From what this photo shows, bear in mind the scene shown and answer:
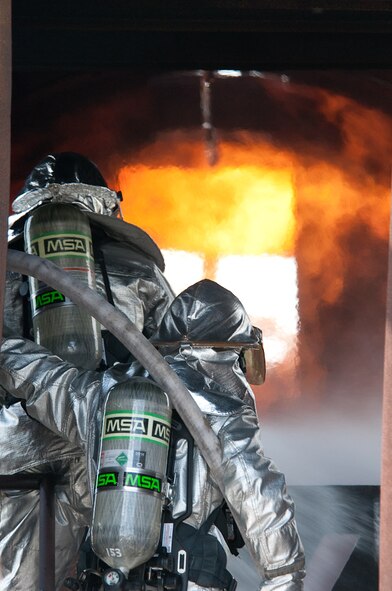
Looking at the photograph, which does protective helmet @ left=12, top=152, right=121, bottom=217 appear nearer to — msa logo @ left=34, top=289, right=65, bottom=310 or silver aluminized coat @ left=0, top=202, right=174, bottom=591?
silver aluminized coat @ left=0, top=202, right=174, bottom=591

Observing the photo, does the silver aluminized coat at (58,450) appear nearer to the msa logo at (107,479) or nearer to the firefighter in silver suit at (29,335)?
the firefighter in silver suit at (29,335)

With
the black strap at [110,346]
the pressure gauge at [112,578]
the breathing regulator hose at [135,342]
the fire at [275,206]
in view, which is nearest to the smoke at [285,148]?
the fire at [275,206]

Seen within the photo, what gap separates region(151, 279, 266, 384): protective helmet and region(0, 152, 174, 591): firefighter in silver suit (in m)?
0.25

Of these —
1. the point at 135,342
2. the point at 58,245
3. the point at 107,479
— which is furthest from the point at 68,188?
the point at 107,479

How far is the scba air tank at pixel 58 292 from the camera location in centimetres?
363

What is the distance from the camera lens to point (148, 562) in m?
3.32

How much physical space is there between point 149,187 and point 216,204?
1.06 feet

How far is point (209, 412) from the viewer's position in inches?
138

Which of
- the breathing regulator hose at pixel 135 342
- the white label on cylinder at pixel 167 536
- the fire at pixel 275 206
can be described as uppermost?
the fire at pixel 275 206

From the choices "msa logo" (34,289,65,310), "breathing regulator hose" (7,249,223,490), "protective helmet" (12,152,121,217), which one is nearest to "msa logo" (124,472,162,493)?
"breathing regulator hose" (7,249,223,490)

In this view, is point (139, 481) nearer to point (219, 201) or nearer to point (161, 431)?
point (161, 431)

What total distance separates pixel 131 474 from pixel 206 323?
0.62 m

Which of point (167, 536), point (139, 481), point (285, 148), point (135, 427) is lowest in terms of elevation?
point (167, 536)

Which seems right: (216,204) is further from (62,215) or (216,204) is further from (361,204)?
(62,215)
